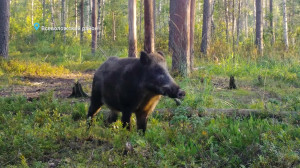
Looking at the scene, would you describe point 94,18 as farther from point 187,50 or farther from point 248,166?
point 248,166

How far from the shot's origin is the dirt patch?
9414 mm

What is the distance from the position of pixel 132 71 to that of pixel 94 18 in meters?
16.2

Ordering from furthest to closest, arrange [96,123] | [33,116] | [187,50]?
1. [187,50]
2. [33,116]
3. [96,123]

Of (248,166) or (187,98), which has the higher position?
(187,98)

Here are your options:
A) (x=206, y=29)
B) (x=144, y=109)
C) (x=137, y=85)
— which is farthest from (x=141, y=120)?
(x=206, y=29)

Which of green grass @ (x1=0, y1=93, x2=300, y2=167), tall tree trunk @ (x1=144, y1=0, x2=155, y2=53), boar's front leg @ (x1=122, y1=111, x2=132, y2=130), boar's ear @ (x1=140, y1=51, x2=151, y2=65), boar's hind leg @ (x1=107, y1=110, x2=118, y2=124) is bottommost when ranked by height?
green grass @ (x1=0, y1=93, x2=300, y2=167)

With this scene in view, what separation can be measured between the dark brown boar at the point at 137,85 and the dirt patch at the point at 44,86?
327 cm

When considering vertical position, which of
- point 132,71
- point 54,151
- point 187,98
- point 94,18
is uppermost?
point 94,18

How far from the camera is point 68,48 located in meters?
21.1

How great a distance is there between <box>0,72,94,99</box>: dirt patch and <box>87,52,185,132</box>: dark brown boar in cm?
327

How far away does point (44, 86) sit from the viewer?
11156mm

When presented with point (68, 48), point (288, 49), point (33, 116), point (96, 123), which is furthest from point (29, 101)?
point (68, 48)

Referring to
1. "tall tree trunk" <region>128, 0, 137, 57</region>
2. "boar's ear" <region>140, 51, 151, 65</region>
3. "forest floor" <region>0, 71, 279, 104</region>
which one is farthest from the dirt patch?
"boar's ear" <region>140, 51, 151, 65</region>

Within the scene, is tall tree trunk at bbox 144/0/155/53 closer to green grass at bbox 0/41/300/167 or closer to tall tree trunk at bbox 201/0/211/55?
green grass at bbox 0/41/300/167
